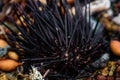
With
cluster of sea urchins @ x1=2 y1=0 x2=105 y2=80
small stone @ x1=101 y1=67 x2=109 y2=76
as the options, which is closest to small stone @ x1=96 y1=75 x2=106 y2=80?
small stone @ x1=101 y1=67 x2=109 y2=76

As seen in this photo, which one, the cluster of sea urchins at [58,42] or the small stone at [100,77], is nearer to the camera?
the small stone at [100,77]

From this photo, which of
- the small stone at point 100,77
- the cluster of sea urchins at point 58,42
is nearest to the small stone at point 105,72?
the small stone at point 100,77

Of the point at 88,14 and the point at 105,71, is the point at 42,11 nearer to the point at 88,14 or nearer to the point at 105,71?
the point at 88,14

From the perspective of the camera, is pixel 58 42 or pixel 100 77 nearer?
pixel 100 77

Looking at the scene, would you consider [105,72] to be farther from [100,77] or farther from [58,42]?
[58,42]

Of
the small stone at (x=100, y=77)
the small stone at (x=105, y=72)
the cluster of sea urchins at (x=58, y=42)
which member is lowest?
the small stone at (x=100, y=77)

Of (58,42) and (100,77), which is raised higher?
(58,42)

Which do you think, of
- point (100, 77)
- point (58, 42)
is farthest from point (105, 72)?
point (58, 42)

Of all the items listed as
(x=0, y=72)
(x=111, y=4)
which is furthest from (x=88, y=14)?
(x=0, y=72)

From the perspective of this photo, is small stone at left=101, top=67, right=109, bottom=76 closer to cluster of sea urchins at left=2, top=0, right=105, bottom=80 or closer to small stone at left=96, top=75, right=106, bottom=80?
small stone at left=96, top=75, right=106, bottom=80

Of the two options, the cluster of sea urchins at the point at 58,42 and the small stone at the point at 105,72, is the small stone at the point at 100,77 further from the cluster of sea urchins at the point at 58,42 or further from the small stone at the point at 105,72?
the cluster of sea urchins at the point at 58,42
